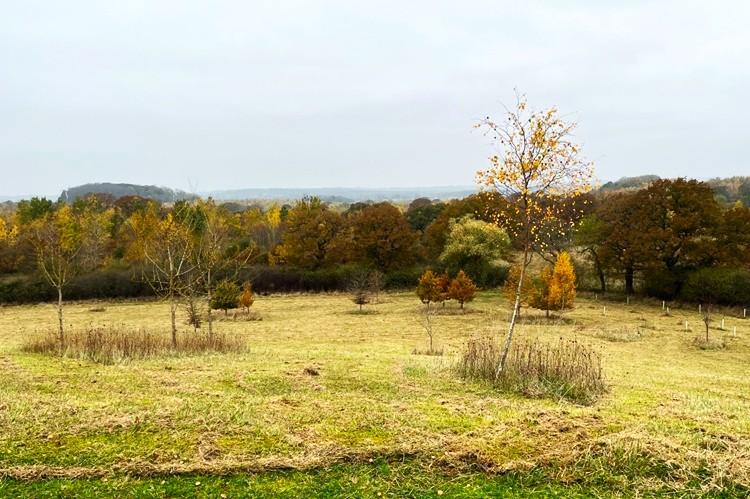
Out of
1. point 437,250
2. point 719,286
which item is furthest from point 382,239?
point 719,286

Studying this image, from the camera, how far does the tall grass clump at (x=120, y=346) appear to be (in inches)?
479

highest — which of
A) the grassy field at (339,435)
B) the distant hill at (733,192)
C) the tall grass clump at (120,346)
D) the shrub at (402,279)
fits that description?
the distant hill at (733,192)

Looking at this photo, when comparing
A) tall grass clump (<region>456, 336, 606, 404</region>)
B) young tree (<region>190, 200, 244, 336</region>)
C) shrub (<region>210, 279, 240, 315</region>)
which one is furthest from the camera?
shrub (<region>210, 279, 240, 315</region>)

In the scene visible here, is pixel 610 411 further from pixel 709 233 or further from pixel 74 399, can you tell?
pixel 709 233

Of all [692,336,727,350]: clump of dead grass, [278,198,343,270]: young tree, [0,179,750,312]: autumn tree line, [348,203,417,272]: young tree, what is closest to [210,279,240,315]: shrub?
[0,179,750,312]: autumn tree line

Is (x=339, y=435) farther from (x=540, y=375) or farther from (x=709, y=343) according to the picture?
(x=709, y=343)

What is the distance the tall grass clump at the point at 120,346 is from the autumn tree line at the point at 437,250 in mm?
16145

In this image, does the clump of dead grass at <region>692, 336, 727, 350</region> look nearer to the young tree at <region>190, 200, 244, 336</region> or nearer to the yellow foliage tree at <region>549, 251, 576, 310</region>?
the yellow foliage tree at <region>549, 251, 576, 310</region>

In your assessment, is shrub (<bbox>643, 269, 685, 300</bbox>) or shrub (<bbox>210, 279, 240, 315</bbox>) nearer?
shrub (<bbox>210, 279, 240, 315</bbox>)

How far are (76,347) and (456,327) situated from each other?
19.4m

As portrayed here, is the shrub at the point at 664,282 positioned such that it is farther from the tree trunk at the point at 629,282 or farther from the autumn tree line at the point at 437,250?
the tree trunk at the point at 629,282

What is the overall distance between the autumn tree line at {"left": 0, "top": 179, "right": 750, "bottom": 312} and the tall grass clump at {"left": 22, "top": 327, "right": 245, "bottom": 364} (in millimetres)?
16145

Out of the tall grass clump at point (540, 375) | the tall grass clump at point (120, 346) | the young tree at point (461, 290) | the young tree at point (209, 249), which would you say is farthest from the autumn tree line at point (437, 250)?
the tall grass clump at point (540, 375)

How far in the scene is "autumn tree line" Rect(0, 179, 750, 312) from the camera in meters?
35.0
